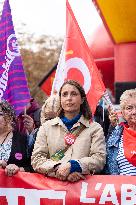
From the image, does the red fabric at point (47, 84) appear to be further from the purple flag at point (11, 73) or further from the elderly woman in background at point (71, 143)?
the elderly woman in background at point (71, 143)

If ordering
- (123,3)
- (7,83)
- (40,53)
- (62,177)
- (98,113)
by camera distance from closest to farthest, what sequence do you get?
(62,177) → (7,83) → (98,113) → (123,3) → (40,53)

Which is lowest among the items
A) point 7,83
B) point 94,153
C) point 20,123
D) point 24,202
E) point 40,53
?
point 24,202

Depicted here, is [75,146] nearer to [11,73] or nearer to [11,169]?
[11,169]

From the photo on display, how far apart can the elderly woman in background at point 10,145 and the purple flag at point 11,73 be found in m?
0.69

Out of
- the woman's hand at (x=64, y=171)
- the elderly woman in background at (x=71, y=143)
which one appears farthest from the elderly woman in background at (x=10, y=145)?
the woman's hand at (x=64, y=171)

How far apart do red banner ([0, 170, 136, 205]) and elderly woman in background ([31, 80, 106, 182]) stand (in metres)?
0.11

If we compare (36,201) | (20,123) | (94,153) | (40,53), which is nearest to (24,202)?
(36,201)

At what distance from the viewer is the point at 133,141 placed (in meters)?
4.89

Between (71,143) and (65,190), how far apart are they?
0.41 metres

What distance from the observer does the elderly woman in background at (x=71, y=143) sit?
4.71 m

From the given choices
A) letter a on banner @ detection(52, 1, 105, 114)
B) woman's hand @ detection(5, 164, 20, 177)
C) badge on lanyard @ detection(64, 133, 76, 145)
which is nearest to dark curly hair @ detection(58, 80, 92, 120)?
badge on lanyard @ detection(64, 133, 76, 145)

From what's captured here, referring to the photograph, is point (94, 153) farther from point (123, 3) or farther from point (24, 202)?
point (123, 3)

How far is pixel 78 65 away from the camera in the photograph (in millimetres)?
6438

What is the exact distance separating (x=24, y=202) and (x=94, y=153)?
0.76 meters
